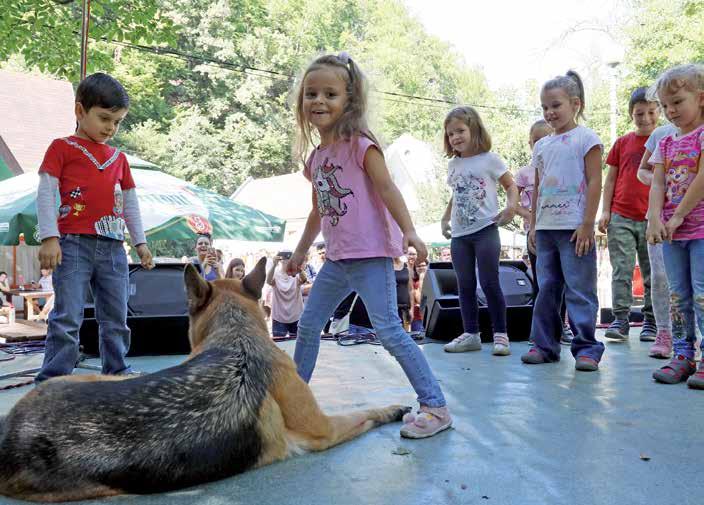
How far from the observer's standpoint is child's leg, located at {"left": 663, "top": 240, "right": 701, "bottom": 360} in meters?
3.65

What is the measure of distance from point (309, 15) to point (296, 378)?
4424 cm

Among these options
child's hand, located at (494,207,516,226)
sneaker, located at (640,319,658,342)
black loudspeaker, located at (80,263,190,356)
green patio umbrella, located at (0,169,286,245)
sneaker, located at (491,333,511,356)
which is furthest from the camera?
green patio umbrella, located at (0,169,286,245)

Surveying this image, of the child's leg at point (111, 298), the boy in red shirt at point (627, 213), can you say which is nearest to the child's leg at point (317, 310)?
the child's leg at point (111, 298)

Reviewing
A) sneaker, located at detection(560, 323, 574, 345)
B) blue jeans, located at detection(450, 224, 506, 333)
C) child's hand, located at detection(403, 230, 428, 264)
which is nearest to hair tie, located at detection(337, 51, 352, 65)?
child's hand, located at detection(403, 230, 428, 264)

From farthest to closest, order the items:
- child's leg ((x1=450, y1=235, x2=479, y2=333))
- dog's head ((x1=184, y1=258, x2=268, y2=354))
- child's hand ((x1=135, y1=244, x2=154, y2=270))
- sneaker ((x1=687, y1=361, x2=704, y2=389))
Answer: child's leg ((x1=450, y1=235, x2=479, y2=333)) < child's hand ((x1=135, y1=244, x2=154, y2=270)) < sneaker ((x1=687, y1=361, x2=704, y2=389)) < dog's head ((x1=184, y1=258, x2=268, y2=354))

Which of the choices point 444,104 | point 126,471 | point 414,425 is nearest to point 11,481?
point 126,471

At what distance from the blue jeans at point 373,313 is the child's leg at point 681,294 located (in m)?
1.91

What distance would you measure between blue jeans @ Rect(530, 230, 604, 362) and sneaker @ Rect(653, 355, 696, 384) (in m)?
0.50

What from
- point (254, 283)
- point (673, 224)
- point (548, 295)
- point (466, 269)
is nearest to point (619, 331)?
point (548, 295)

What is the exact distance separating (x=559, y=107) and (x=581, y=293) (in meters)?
1.37

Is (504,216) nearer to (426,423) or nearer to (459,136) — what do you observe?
(459,136)

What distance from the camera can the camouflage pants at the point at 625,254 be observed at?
534 centimetres

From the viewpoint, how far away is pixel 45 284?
1356cm

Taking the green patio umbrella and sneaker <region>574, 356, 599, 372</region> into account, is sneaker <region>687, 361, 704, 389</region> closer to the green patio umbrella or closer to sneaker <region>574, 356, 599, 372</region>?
sneaker <region>574, 356, 599, 372</region>
